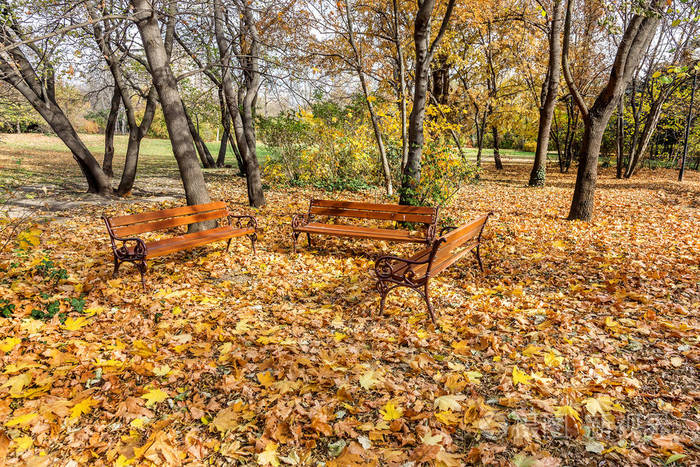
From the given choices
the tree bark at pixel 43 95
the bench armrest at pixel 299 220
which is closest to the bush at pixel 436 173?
the bench armrest at pixel 299 220

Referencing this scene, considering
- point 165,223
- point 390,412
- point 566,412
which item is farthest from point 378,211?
point 566,412

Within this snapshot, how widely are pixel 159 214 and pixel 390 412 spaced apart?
4512 millimetres

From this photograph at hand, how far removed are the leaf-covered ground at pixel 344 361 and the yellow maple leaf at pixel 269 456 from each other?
10mm

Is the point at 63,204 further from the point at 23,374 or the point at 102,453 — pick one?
the point at 102,453

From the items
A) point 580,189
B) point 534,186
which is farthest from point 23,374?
point 534,186

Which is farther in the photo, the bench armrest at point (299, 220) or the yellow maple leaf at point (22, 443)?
the bench armrest at point (299, 220)

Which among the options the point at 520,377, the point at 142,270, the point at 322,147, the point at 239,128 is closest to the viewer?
the point at 520,377

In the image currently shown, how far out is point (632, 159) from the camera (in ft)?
58.4

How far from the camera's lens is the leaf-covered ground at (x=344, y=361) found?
2354 millimetres

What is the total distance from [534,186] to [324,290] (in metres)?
12.6

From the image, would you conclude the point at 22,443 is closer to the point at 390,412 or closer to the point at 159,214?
the point at 390,412

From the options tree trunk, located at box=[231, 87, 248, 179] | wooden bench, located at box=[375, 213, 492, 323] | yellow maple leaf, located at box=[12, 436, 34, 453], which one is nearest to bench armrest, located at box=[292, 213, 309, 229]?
wooden bench, located at box=[375, 213, 492, 323]

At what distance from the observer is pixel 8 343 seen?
3225 millimetres

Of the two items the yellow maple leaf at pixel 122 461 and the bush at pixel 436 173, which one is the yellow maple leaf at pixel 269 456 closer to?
the yellow maple leaf at pixel 122 461
